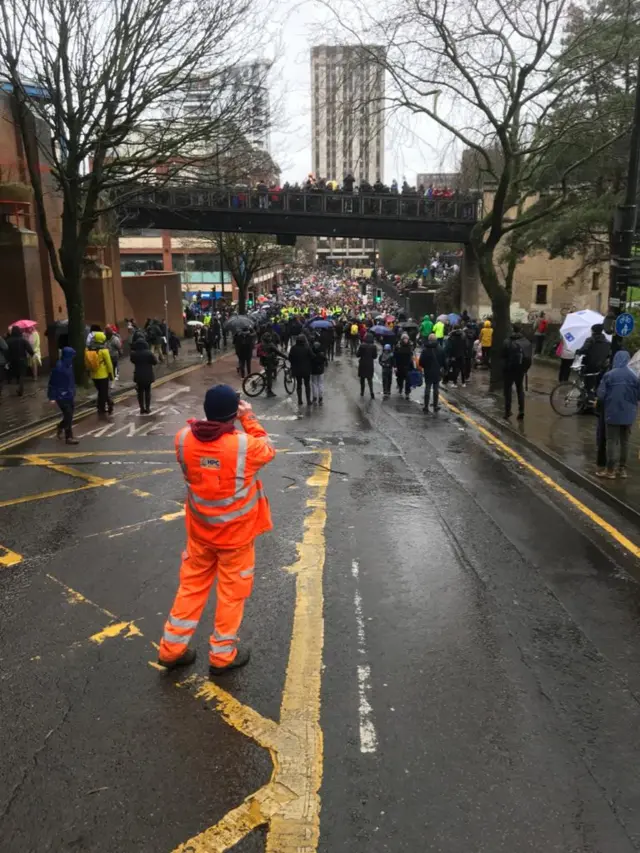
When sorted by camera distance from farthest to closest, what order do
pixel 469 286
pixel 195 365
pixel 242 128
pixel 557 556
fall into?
1. pixel 469 286
2. pixel 195 365
3. pixel 242 128
4. pixel 557 556

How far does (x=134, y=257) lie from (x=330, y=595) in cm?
7647

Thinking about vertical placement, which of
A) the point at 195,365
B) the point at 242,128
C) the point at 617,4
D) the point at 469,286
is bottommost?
the point at 195,365

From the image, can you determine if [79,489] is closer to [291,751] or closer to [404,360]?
[291,751]

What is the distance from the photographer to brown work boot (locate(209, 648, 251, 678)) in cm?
410

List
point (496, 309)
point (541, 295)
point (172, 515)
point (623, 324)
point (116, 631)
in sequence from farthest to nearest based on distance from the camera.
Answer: point (541, 295), point (496, 309), point (623, 324), point (172, 515), point (116, 631)

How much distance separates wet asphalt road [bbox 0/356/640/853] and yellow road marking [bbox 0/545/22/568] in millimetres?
138

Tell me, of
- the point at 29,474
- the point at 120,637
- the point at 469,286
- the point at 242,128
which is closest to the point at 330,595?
the point at 120,637

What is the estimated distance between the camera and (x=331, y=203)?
98.7 feet

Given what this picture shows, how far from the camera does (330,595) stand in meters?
5.24

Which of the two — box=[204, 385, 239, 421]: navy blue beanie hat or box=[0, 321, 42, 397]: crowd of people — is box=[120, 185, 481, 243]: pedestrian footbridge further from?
box=[204, 385, 239, 421]: navy blue beanie hat

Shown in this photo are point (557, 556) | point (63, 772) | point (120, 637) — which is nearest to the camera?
point (63, 772)

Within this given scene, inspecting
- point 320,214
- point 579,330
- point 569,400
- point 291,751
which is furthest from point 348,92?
point 291,751

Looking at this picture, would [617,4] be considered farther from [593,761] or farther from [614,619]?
[593,761]

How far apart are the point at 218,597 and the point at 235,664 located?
0.44 metres
